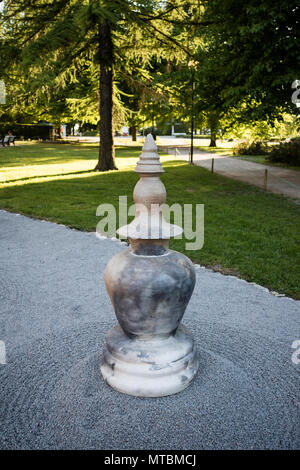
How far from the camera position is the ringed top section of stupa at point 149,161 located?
138 inches

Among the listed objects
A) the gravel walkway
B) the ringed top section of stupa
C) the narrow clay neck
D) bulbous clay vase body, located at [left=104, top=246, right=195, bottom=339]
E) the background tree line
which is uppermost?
the background tree line

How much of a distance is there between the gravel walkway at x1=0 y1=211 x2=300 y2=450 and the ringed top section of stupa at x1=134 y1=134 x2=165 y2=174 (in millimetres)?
1973

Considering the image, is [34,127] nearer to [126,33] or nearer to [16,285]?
[126,33]

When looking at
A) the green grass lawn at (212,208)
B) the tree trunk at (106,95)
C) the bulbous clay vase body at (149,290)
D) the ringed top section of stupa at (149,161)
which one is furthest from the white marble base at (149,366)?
the tree trunk at (106,95)

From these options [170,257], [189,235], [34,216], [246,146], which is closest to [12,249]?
[34,216]

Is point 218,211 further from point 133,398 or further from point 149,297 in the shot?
point 133,398

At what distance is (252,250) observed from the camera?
7875mm

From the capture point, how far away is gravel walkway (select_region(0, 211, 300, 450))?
3018 mm

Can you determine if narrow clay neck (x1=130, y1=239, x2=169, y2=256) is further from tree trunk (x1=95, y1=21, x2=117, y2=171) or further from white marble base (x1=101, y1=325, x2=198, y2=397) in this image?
tree trunk (x1=95, y1=21, x2=117, y2=171)

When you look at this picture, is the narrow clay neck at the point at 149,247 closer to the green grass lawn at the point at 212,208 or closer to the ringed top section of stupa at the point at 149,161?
the ringed top section of stupa at the point at 149,161

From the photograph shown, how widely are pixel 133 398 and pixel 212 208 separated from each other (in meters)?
8.99

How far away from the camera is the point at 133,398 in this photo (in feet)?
11.4

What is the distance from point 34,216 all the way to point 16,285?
5.07 metres

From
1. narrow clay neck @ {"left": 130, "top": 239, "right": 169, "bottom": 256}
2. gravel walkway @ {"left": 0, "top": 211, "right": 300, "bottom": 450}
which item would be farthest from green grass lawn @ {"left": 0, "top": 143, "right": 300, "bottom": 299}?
narrow clay neck @ {"left": 130, "top": 239, "right": 169, "bottom": 256}
